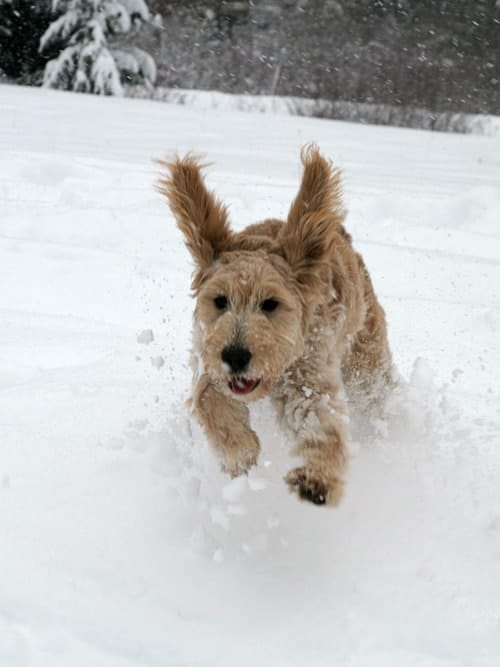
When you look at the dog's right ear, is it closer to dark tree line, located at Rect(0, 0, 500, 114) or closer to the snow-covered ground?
the snow-covered ground

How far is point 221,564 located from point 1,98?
15.3 m

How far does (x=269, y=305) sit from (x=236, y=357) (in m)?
0.36

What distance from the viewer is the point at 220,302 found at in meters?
3.73

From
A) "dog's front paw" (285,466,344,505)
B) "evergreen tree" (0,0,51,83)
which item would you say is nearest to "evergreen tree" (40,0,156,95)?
"evergreen tree" (0,0,51,83)

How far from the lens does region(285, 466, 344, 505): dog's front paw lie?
10.9 ft

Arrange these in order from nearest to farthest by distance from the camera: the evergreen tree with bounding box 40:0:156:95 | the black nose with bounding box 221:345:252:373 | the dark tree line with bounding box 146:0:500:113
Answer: the black nose with bounding box 221:345:252:373 < the evergreen tree with bounding box 40:0:156:95 < the dark tree line with bounding box 146:0:500:113

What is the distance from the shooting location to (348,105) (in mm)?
20078

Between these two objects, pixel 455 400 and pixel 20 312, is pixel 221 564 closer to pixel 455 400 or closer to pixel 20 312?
pixel 455 400

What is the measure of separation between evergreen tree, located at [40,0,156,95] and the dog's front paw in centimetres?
1904

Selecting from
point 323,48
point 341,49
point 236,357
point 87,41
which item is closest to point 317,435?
point 236,357

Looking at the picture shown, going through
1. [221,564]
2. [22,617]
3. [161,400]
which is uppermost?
[22,617]

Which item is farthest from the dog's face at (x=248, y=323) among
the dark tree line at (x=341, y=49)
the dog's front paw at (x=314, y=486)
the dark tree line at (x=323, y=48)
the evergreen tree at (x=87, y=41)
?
the dark tree line at (x=341, y=49)

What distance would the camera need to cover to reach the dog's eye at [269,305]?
146 inches

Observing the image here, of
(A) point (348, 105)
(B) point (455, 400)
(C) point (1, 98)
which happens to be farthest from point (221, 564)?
(A) point (348, 105)
